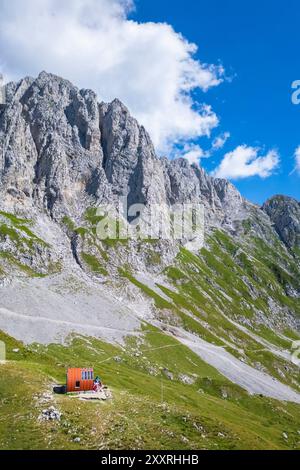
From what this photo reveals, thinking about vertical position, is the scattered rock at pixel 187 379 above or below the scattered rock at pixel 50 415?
below

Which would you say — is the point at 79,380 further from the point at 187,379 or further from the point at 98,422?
the point at 187,379

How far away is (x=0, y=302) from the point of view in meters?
120

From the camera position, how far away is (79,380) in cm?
4397

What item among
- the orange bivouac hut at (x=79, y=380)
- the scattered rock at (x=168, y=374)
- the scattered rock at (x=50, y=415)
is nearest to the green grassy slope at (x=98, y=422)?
the scattered rock at (x=50, y=415)

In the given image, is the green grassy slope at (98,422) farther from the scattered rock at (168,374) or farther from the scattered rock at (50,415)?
the scattered rock at (168,374)

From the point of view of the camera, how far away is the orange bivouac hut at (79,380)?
143ft

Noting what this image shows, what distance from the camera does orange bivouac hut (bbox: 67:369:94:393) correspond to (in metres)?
43.5

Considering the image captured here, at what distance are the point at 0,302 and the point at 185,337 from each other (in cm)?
6675

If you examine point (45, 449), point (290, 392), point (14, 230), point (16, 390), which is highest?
point (14, 230)

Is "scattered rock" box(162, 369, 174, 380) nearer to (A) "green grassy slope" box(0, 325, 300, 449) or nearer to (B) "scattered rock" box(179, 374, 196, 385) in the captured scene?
(B) "scattered rock" box(179, 374, 196, 385)

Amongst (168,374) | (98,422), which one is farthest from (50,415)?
(168,374)
